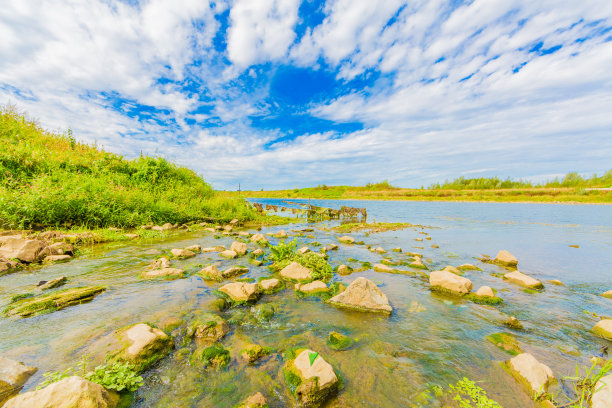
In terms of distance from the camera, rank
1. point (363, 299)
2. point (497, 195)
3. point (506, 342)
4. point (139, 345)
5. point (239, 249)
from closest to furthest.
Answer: point (139, 345) < point (506, 342) < point (363, 299) < point (239, 249) < point (497, 195)

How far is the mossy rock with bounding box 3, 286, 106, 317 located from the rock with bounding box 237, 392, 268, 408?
15.8 ft

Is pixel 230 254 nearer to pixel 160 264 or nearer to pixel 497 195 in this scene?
pixel 160 264

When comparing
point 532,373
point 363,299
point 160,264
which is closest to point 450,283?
point 363,299

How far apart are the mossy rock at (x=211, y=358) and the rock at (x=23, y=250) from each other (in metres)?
7.84

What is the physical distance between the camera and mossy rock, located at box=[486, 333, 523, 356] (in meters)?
3.82

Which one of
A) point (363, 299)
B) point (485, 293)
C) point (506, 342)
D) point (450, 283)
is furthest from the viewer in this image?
point (450, 283)

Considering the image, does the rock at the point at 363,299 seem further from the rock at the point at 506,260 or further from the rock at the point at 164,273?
the rock at the point at 506,260

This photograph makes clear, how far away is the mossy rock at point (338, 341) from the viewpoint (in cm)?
378

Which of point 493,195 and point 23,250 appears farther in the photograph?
point 493,195

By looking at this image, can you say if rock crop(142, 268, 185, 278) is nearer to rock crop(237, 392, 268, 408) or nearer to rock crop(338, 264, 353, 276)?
rock crop(237, 392, 268, 408)

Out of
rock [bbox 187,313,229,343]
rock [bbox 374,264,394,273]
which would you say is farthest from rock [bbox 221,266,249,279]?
rock [bbox 374,264,394,273]

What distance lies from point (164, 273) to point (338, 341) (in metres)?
5.54

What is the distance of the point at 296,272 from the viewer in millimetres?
6840

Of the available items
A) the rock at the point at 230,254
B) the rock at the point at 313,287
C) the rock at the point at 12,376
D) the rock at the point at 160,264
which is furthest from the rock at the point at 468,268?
the rock at the point at 12,376
